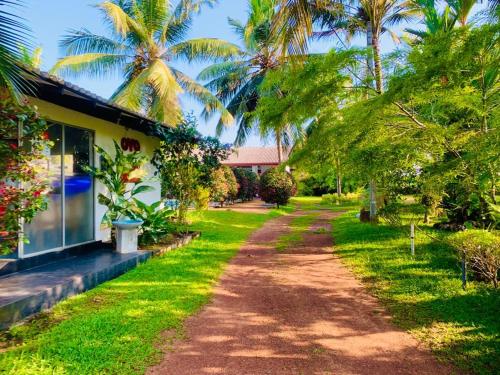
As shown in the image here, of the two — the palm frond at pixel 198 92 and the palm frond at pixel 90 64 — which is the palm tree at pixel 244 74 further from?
the palm frond at pixel 90 64

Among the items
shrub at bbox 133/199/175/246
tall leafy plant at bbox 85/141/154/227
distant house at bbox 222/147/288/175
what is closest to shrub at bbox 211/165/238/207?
shrub at bbox 133/199/175/246

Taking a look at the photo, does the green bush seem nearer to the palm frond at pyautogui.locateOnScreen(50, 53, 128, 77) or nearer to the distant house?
the distant house

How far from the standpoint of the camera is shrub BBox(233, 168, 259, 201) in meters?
23.5

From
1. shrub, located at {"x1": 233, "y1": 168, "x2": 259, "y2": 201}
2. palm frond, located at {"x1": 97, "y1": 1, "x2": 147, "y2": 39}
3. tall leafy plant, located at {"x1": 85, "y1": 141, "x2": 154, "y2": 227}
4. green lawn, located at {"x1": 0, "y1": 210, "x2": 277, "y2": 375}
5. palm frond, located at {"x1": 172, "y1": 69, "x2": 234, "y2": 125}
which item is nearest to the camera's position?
green lawn, located at {"x1": 0, "y1": 210, "x2": 277, "y2": 375}

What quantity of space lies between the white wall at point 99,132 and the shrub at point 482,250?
6.31 meters

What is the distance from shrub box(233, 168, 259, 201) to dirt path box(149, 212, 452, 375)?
56.2 feet

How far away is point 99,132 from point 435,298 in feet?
22.8

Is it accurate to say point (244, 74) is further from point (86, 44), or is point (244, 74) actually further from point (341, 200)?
point (341, 200)

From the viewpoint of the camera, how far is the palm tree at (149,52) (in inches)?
543

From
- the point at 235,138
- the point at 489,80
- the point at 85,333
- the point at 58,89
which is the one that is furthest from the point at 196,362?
the point at 235,138

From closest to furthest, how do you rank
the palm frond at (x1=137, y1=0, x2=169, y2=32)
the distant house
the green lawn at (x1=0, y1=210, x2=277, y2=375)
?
the green lawn at (x1=0, y1=210, x2=277, y2=375), the palm frond at (x1=137, y1=0, x2=169, y2=32), the distant house

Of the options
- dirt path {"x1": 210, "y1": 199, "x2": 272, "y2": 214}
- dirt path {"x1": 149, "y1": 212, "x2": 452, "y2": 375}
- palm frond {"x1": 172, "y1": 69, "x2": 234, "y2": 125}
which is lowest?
dirt path {"x1": 149, "y1": 212, "x2": 452, "y2": 375}

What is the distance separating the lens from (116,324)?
3.91 m

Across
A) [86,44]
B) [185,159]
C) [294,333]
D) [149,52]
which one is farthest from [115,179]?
[86,44]
